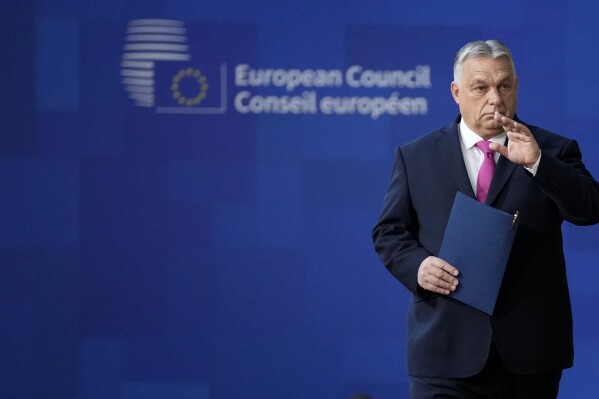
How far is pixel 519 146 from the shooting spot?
2695 mm

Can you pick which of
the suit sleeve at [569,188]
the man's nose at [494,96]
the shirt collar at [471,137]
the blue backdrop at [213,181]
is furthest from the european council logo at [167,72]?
the suit sleeve at [569,188]

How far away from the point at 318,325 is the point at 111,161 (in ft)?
4.02

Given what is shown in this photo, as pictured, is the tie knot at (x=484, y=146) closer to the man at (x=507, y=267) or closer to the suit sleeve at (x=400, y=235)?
the man at (x=507, y=267)

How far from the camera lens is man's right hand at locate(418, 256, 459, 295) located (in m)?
2.80

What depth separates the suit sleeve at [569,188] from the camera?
2.68m

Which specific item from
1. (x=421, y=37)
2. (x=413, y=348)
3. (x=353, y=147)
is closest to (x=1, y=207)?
(x=353, y=147)

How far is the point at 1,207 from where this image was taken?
4.69 meters

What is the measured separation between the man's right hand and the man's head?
42cm

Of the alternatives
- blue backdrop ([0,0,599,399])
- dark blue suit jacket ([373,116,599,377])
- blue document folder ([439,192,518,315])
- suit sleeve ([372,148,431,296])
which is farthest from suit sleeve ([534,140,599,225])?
blue backdrop ([0,0,599,399])

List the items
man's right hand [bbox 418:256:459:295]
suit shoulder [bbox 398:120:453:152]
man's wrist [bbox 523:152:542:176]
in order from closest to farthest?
man's wrist [bbox 523:152:542:176]
man's right hand [bbox 418:256:459:295]
suit shoulder [bbox 398:120:453:152]

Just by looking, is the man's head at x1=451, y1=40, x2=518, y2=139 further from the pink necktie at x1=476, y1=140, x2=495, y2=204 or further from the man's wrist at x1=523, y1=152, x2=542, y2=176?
the man's wrist at x1=523, y1=152, x2=542, y2=176

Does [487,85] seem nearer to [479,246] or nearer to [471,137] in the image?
→ [471,137]

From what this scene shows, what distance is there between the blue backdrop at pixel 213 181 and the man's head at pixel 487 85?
1806 millimetres

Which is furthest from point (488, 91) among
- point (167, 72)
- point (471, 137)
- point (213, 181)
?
point (167, 72)
